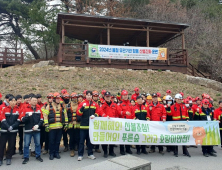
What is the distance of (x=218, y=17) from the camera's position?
26.5 metres

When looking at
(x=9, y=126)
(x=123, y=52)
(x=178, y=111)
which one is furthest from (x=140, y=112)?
(x=123, y=52)

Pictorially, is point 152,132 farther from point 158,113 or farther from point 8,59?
point 8,59

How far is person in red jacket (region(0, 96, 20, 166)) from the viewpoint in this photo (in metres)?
5.18

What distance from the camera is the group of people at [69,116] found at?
17.4 ft

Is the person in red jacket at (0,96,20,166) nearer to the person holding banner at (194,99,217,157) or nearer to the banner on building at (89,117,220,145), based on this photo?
the banner on building at (89,117,220,145)

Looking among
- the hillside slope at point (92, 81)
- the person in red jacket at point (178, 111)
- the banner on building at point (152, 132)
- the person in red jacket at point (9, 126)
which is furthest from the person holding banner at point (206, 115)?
the person in red jacket at point (9, 126)

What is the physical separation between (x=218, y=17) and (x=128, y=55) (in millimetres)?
Answer: 18664

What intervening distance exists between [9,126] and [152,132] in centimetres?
405

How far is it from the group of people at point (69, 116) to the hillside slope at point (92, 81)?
5.24 m

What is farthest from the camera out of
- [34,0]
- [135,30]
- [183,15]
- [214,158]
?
[183,15]

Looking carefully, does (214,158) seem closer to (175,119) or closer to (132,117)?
(175,119)

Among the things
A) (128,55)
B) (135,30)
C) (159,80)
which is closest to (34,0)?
(135,30)

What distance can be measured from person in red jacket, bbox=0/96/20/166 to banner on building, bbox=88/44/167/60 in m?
9.50

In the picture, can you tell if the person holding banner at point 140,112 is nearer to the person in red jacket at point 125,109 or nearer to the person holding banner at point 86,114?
the person in red jacket at point 125,109
